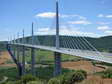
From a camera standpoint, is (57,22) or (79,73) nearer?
(79,73)

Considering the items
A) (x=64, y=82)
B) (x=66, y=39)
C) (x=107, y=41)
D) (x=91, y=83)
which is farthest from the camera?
(x=107, y=41)

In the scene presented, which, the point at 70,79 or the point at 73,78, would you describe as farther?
the point at 73,78

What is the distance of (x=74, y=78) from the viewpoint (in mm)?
21953

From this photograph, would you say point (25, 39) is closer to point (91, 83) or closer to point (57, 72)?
point (57, 72)

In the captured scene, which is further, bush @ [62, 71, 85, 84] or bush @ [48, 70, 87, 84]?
bush @ [62, 71, 85, 84]

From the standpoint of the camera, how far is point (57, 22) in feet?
95.6

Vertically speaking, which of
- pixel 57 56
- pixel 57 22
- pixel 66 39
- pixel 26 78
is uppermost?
pixel 57 22

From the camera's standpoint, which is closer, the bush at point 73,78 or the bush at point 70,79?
the bush at point 70,79

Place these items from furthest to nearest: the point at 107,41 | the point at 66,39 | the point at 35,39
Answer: the point at 107,41 < the point at 35,39 < the point at 66,39

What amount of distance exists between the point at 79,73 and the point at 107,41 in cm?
4886

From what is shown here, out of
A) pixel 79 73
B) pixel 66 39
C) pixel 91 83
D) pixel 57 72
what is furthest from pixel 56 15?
pixel 91 83

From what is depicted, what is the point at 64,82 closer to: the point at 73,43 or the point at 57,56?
the point at 57,56

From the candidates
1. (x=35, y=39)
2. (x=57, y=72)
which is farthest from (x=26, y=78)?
(x=35, y=39)

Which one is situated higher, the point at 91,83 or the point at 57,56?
the point at 57,56
